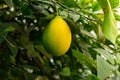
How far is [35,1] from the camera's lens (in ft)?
3.13

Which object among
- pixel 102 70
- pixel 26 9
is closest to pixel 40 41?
pixel 26 9

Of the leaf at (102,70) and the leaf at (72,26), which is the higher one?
the leaf at (72,26)

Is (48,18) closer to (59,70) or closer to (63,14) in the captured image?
(63,14)

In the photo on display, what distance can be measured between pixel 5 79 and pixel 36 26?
0.61 feet

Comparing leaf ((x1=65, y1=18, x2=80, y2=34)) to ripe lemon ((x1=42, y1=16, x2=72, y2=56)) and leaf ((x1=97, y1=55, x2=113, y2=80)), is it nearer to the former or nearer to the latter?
ripe lemon ((x1=42, y1=16, x2=72, y2=56))

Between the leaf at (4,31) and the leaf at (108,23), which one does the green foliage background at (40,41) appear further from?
the leaf at (108,23)

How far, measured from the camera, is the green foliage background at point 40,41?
2.84 feet

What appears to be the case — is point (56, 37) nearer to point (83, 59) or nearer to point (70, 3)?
point (83, 59)

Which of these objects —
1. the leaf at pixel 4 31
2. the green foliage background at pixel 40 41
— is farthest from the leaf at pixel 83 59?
the leaf at pixel 4 31

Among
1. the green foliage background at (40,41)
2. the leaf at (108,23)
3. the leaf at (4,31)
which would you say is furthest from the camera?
the green foliage background at (40,41)

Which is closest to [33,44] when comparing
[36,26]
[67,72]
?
[36,26]

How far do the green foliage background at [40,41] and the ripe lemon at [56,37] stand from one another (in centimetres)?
5

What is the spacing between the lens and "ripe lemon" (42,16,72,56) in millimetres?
745

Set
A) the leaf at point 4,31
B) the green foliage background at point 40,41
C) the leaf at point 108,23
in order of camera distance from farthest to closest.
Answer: the green foliage background at point 40,41
the leaf at point 4,31
the leaf at point 108,23
